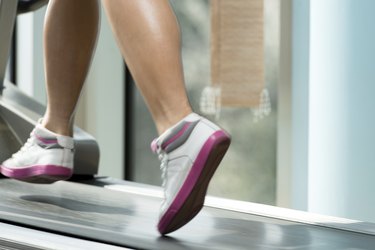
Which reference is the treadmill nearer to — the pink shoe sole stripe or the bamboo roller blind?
the pink shoe sole stripe

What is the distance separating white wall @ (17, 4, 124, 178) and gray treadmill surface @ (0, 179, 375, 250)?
1.82 metres

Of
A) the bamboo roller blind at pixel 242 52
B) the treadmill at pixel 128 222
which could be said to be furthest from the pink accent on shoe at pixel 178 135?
the bamboo roller blind at pixel 242 52

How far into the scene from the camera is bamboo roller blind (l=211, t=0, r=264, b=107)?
11.4 feet

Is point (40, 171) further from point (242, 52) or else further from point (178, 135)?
point (242, 52)

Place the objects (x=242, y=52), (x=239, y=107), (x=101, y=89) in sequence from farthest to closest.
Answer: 1. (x=101, y=89)
2. (x=239, y=107)
3. (x=242, y=52)

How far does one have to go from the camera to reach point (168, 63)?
57.4 inches

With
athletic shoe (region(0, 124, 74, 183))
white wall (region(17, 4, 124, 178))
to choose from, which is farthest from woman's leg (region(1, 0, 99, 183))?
white wall (region(17, 4, 124, 178))

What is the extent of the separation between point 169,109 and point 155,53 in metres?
0.11

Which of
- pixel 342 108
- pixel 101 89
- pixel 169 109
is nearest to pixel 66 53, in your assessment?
pixel 169 109

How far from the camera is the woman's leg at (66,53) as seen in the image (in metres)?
1.96

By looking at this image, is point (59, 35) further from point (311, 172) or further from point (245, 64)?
point (245, 64)

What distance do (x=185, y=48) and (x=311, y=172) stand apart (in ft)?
4.13

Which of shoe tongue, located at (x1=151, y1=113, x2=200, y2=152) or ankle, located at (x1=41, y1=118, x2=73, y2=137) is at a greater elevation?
shoe tongue, located at (x1=151, y1=113, x2=200, y2=152)

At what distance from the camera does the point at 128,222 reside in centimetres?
178
